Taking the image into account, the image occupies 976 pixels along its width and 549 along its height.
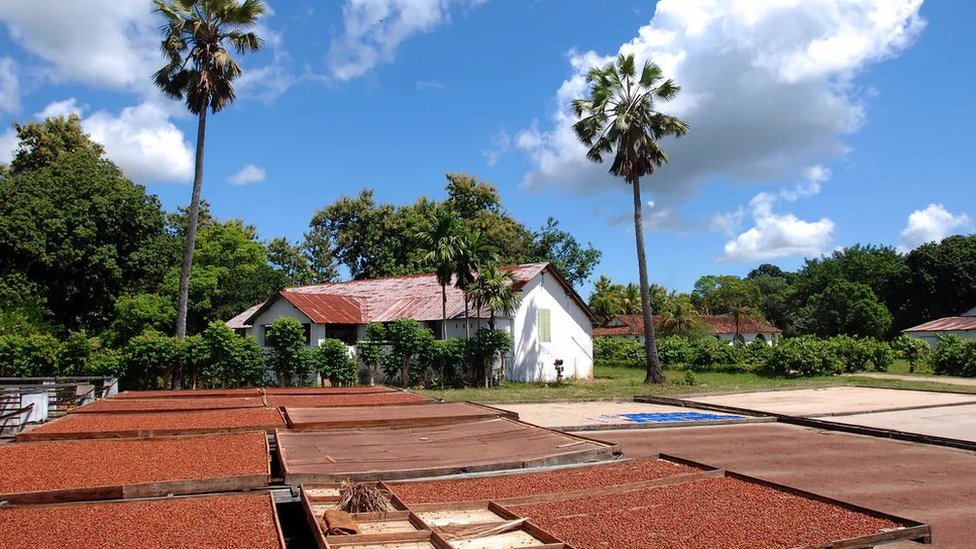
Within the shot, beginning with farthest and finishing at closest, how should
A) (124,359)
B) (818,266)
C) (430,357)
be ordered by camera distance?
(818,266), (430,357), (124,359)

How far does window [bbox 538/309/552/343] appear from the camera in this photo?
26.5 meters

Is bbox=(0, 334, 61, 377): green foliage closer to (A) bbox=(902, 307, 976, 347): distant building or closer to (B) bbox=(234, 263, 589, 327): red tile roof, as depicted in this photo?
(B) bbox=(234, 263, 589, 327): red tile roof

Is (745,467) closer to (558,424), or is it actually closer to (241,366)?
(558,424)

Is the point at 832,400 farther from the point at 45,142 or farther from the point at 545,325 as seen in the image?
the point at 45,142

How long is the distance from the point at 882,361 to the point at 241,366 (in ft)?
86.8

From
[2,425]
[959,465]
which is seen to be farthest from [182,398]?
[959,465]

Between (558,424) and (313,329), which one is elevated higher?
(313,329)

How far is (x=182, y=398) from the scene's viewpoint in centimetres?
1362

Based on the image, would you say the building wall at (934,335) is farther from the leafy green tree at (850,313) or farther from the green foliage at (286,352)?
the green foliage at (286,352)

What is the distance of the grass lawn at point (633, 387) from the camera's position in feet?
65.3

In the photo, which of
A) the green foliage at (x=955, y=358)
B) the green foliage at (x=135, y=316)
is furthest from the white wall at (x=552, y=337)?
the green foliage at (x=955, y=358)

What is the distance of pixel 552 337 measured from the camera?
26.8 meters

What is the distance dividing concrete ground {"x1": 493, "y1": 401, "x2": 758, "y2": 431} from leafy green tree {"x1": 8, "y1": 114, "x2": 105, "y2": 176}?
960 inches

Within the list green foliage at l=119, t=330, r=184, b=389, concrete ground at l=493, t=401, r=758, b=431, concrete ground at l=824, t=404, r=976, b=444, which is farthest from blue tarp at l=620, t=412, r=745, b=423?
green foliage at l=119, t=330, r=184, b=389
